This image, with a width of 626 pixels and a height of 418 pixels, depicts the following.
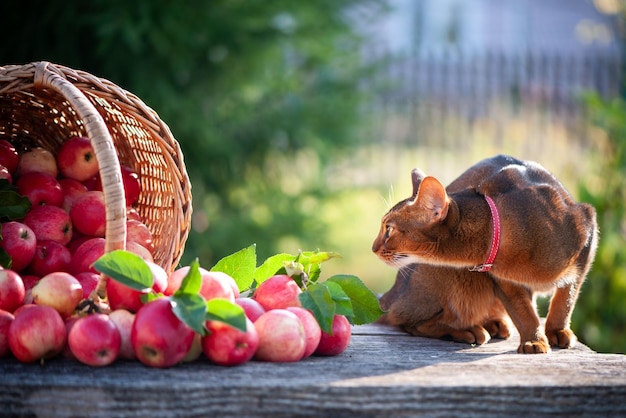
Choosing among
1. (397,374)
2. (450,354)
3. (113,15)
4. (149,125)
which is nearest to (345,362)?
(397,374)

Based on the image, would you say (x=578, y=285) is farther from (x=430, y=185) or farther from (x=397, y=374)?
(x=397, y=374)

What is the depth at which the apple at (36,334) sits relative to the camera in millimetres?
1511

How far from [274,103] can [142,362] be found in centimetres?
400

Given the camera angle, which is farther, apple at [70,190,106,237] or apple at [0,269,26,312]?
apple at [70,190,106,237]

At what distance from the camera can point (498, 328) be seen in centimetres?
228

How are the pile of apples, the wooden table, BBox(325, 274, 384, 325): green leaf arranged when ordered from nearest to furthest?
the wooden table, the pile of apples, BBox(325, 274, 384, 325): green leaf

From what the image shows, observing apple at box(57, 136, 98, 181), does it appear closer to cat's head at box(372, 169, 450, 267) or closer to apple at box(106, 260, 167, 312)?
apple at box(106, 260, 167, 312)

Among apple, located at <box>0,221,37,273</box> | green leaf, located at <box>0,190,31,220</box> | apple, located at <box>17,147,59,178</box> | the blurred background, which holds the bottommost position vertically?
apple, located at <box>0,221,37,273</box>

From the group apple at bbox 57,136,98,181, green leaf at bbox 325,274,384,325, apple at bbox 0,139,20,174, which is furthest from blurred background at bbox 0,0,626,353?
apple at bbox 0,139,20,174

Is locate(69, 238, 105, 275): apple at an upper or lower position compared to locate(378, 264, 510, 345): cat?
upper

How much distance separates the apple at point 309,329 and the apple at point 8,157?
97cm

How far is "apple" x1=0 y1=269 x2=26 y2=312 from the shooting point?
163 centimetres

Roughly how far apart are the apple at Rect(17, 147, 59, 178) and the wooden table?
739mm

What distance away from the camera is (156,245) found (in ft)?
7.37
